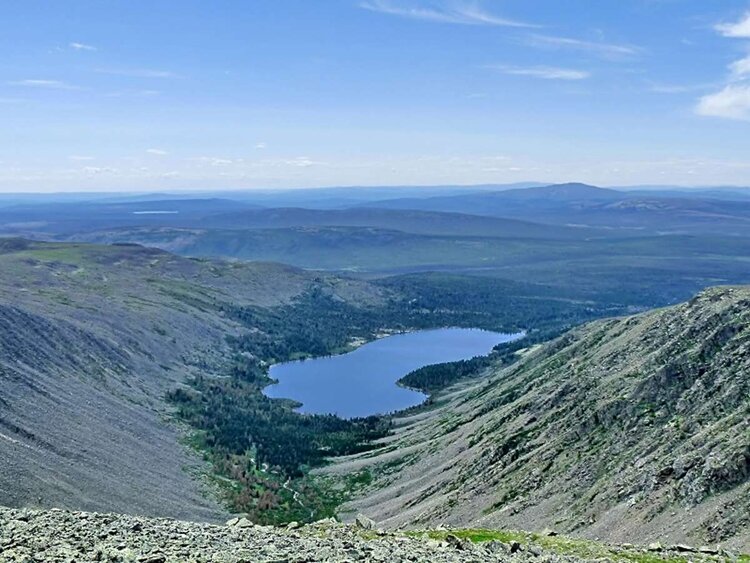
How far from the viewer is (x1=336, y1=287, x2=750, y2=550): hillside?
197ft

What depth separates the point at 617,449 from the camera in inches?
3000

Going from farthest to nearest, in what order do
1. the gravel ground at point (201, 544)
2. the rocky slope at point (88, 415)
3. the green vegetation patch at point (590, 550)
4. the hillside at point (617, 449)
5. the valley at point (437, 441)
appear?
the rocky slope at point (88, 415) < the valley at point (437, 441) < the hillside at point (617, 449) < the green vegetation patch at point (590, 550) < the gravel ground at point (201, 544)

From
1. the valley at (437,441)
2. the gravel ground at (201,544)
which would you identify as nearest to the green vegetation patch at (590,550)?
the gravel ground at (201,544)

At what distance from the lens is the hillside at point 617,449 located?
6009 centimetres

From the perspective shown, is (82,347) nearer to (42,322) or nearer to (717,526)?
(42,322)

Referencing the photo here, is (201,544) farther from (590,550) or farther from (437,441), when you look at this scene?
(437,441)

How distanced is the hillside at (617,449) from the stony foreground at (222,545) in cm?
1700

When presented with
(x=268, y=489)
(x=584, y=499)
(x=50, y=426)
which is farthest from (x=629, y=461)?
(x=50, y=426)

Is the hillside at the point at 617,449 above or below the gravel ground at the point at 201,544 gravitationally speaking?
below

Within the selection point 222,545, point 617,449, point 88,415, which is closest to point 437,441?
point 617,449

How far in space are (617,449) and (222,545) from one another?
50136mm

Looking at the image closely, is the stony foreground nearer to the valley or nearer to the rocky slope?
the valley

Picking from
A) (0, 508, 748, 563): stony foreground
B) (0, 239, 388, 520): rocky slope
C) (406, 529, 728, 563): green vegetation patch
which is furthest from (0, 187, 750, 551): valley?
(0, 508, 748, 563): stony foreground

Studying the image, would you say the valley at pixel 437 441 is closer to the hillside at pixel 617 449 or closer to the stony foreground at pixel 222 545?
the hillside at pixel 617 449
